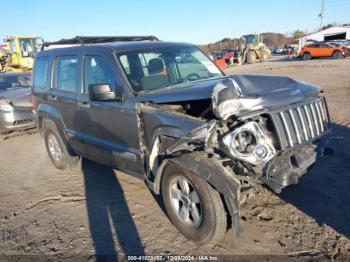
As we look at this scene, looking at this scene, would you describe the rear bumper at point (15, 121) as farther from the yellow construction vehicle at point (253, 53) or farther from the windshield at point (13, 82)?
the yellow construction vehicle at point (253, 53)

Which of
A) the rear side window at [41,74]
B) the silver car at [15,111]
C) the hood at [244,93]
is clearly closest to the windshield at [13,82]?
the silver car at [15,111]

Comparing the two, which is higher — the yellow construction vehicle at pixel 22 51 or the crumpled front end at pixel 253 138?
the yellow construction vehicle at pixel 22 51

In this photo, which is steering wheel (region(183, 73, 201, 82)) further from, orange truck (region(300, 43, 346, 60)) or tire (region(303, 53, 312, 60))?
tire (region(303, 53, 312, 60))

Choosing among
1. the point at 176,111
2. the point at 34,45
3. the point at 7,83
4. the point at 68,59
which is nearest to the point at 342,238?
the point at 176,111

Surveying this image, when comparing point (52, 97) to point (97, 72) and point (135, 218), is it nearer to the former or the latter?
point (97, 72)

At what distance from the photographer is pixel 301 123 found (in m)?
3.57

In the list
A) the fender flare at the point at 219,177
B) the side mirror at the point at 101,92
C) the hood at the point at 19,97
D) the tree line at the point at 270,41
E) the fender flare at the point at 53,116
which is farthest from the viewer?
the tree line at the point at 270,41

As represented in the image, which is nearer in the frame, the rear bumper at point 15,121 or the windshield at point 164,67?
the windshield at point 164,67

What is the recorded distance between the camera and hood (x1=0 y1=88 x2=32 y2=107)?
8.73 m

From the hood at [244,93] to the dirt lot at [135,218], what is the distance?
1.37m

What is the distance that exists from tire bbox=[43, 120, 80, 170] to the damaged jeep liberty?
0.74m

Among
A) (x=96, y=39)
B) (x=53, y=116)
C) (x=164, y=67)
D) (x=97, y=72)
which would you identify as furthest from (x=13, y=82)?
(x=164, y=67)

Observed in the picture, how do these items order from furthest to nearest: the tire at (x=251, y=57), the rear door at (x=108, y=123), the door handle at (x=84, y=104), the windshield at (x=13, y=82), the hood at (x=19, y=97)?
the tire at (x=251, y=57)
the windshield at (x=13, y=82)
the hood at (x=19, y=97)
the door handle at (x=84, y=104)
the rear door at (x=108, y=123)

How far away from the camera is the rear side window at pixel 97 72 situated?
4.30 metres
